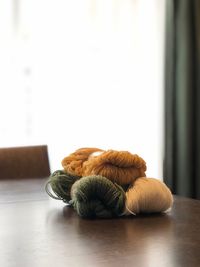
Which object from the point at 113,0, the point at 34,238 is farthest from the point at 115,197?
the point at 113,0

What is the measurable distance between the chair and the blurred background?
600mm

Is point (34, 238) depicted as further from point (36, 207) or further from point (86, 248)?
point (36, 207)

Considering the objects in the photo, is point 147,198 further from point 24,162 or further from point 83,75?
point 83,75

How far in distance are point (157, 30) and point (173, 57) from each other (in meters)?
0.20

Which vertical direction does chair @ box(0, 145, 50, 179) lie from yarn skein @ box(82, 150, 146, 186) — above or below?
below

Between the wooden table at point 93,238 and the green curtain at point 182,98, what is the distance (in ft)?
5.05

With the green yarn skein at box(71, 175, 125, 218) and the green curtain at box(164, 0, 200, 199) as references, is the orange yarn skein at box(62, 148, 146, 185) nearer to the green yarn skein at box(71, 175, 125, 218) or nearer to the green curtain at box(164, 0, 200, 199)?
the green yarn skein at box(71, 175, 125, 218)

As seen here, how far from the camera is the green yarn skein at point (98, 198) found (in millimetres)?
862

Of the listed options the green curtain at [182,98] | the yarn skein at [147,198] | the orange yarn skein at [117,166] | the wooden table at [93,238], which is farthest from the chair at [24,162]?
the green curtain at [182,98]

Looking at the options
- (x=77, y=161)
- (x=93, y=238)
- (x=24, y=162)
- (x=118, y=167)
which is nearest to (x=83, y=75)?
(x=24, y=162)

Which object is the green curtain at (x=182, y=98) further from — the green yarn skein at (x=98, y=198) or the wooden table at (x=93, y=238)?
the green yarn skein at (x=98, y=198)

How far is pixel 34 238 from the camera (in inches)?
28.3

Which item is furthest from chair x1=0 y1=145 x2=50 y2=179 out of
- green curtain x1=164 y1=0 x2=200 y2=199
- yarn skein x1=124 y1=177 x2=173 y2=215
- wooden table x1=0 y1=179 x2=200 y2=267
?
green curtain x1=164 y1=0 x2=200 y2=199

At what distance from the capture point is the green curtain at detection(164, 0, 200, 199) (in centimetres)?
254
